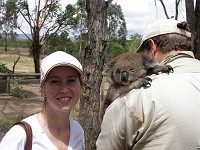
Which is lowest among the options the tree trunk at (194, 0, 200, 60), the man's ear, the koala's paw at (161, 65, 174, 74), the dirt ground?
the dirt ground

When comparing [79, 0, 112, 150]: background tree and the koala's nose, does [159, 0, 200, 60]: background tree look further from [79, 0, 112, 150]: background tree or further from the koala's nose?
the koala's nose

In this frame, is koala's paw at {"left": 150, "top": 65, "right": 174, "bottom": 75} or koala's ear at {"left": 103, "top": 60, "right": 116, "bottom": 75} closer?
koala's paw at {"left": 150, "top": 65, "right": 174, "bottom": 75}

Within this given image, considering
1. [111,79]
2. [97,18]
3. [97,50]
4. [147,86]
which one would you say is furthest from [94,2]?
[147,86]

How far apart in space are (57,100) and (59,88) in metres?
0.07

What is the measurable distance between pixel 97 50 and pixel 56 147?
9.33 feet

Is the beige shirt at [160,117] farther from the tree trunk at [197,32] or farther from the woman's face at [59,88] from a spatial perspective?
the tree trunk at [197,32]

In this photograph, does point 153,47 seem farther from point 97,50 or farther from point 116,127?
point 97,50

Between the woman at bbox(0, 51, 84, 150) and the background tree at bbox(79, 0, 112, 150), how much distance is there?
2617 mm

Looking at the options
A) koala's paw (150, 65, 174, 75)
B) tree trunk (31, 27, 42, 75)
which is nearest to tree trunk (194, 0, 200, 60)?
koala's paw (150, 65, 174, 75)

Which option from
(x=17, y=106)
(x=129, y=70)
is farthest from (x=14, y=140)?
(x=17, y=106)

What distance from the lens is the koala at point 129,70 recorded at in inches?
76.8

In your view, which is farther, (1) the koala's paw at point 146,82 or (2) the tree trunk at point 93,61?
(2) the tree trunk at point 93,61

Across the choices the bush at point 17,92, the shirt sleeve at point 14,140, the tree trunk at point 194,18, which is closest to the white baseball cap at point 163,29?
the shirt sleeve at point 14,140

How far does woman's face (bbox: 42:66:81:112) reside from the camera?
1887 mm
